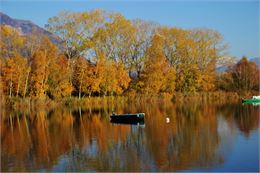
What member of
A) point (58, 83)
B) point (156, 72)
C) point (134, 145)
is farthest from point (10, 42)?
point (134, 145)

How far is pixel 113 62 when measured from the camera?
5878 cm

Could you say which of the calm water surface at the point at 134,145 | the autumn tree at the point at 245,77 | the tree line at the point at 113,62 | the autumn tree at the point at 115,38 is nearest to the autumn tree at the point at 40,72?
the tree line at the point at 113,62

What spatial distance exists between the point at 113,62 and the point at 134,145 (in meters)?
38.6

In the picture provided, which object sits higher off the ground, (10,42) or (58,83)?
(10,42)

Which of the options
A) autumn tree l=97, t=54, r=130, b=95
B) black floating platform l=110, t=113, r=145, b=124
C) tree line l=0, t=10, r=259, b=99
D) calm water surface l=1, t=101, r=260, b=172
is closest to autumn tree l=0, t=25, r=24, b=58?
tree line l=0, t=10, r=259, b=99

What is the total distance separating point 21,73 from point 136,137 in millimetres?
30024

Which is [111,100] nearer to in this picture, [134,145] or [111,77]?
[111,77]

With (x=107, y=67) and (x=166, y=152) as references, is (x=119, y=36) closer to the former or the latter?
(x=107, y=67)

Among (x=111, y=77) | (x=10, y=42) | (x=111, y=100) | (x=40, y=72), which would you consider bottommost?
(x=111, y=100)

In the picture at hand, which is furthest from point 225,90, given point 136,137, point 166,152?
point 166,152

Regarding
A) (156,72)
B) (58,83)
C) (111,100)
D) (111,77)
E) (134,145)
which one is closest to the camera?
(134,145)

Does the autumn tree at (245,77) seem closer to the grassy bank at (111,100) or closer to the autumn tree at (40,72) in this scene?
the grassy bank at (111,100)

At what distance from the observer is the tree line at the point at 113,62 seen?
2016 inches

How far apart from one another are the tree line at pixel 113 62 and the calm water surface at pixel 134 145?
2016cm
